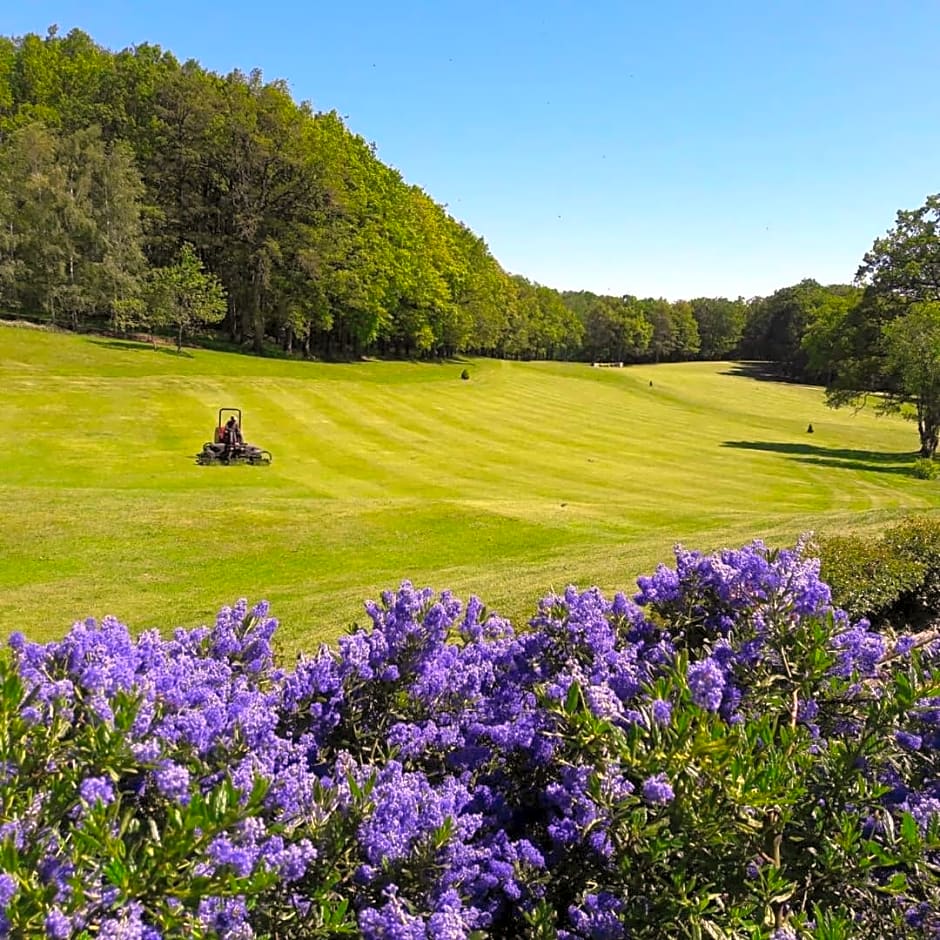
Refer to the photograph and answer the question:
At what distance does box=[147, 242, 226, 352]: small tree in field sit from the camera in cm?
4494

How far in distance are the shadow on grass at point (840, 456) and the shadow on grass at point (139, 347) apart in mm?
31855

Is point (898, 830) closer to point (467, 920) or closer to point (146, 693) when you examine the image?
point (467, 920)

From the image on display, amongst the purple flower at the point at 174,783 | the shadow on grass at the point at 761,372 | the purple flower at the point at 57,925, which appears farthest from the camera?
the shadow on grass at the point at 761,372

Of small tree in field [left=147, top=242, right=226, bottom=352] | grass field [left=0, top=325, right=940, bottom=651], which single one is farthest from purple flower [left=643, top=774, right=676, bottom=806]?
small tree in field [left=147, top=242, right=226, bottom=352]

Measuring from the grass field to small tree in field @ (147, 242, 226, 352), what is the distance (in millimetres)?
2542

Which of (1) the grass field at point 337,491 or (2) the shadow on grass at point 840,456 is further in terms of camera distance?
(2) the shadow on grass at point 840,456

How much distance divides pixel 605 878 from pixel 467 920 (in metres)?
0.57

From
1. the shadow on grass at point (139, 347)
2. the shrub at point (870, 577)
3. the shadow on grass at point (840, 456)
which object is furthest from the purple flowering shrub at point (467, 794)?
the shadow on grass at point (139, 347)

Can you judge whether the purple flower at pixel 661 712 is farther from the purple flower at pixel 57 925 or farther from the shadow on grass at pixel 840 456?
the shadow on grass at pixel 840 456

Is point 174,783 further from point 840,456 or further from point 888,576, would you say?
point 840,456

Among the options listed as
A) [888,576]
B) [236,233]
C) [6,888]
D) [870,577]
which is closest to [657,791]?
[6,888]

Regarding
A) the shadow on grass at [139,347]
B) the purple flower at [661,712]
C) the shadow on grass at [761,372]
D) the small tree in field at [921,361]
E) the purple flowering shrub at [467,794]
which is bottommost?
the purple flowering shrub at [467,794]

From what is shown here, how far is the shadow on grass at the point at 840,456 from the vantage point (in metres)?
34.3

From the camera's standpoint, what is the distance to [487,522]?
52.3 ft
